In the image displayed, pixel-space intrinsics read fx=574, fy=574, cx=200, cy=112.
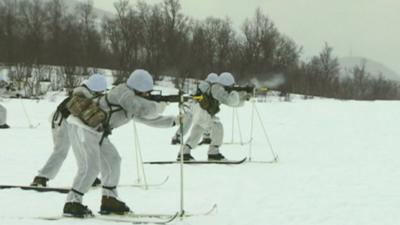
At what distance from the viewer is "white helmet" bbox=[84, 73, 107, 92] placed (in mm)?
7512

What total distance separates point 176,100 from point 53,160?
2.85 meters

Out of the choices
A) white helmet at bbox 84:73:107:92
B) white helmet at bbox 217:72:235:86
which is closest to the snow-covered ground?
white helmet at bbox 84:73:107:92

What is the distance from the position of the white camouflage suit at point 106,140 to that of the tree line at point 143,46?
43.1 metres

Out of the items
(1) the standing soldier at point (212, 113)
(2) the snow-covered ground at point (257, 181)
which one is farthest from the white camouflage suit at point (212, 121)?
(2) the snow-covered ground at point (257, 181)

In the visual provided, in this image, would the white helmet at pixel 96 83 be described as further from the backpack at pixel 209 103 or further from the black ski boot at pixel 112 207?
the backpack at pixel 209 103

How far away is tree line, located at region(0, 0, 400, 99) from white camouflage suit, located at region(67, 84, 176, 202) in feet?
141

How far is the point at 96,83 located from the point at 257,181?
150 inches

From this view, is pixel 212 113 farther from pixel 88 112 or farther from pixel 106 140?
pixel 88 112

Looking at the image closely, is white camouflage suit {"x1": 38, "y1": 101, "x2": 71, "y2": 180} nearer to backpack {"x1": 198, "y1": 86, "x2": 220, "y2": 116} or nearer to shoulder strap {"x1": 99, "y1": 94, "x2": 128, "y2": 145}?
shoulder strap {"x1": 99, "y1": 94, "x2": 128, "y2": 145}

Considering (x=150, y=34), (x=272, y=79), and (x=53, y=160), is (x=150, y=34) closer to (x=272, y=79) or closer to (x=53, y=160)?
(x=272, y=79)

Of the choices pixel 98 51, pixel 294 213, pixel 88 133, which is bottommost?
pixel 294 213

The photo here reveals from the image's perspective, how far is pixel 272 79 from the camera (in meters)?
61.1

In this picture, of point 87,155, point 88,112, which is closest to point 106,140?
point 87,155

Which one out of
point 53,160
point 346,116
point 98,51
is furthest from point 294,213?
point 98,51
